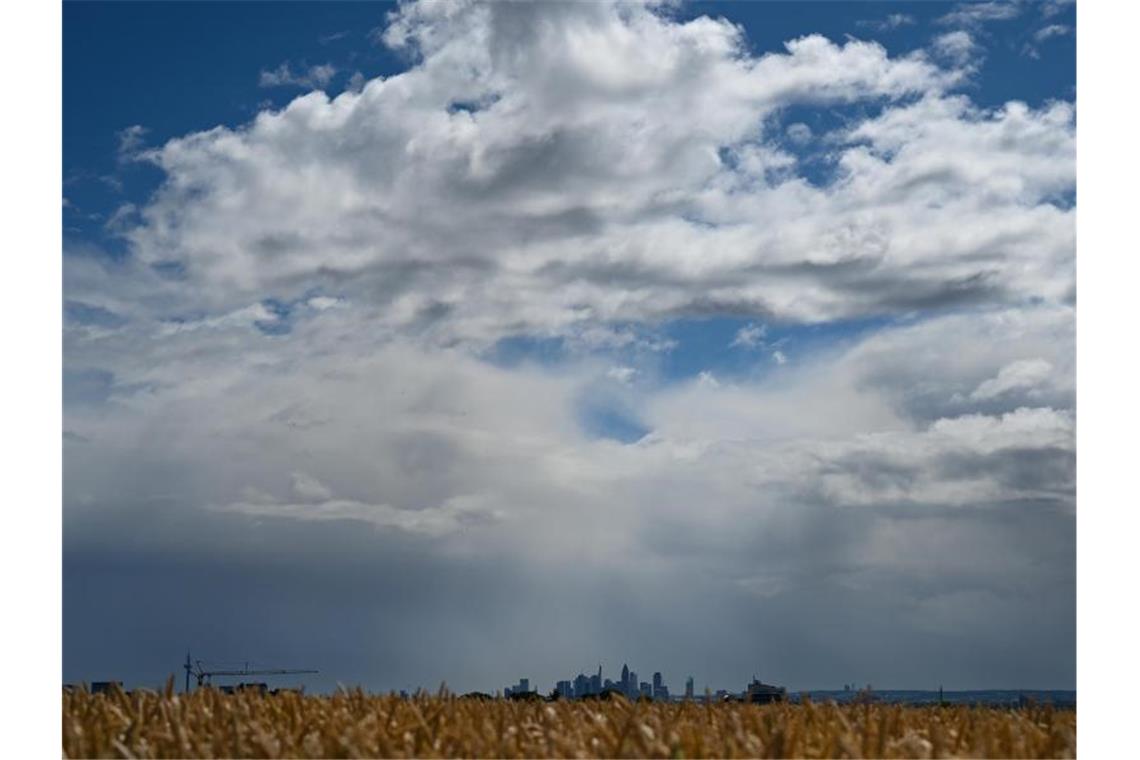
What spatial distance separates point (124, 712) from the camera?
8.74 meters

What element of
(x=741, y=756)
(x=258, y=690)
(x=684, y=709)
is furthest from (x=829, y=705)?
(x=258, y=690)

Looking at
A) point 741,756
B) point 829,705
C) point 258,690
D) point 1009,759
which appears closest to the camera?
point 741,756

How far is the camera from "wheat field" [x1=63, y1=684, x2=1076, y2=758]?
728 cm

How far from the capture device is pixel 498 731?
323 inches

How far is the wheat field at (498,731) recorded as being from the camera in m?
7.28
